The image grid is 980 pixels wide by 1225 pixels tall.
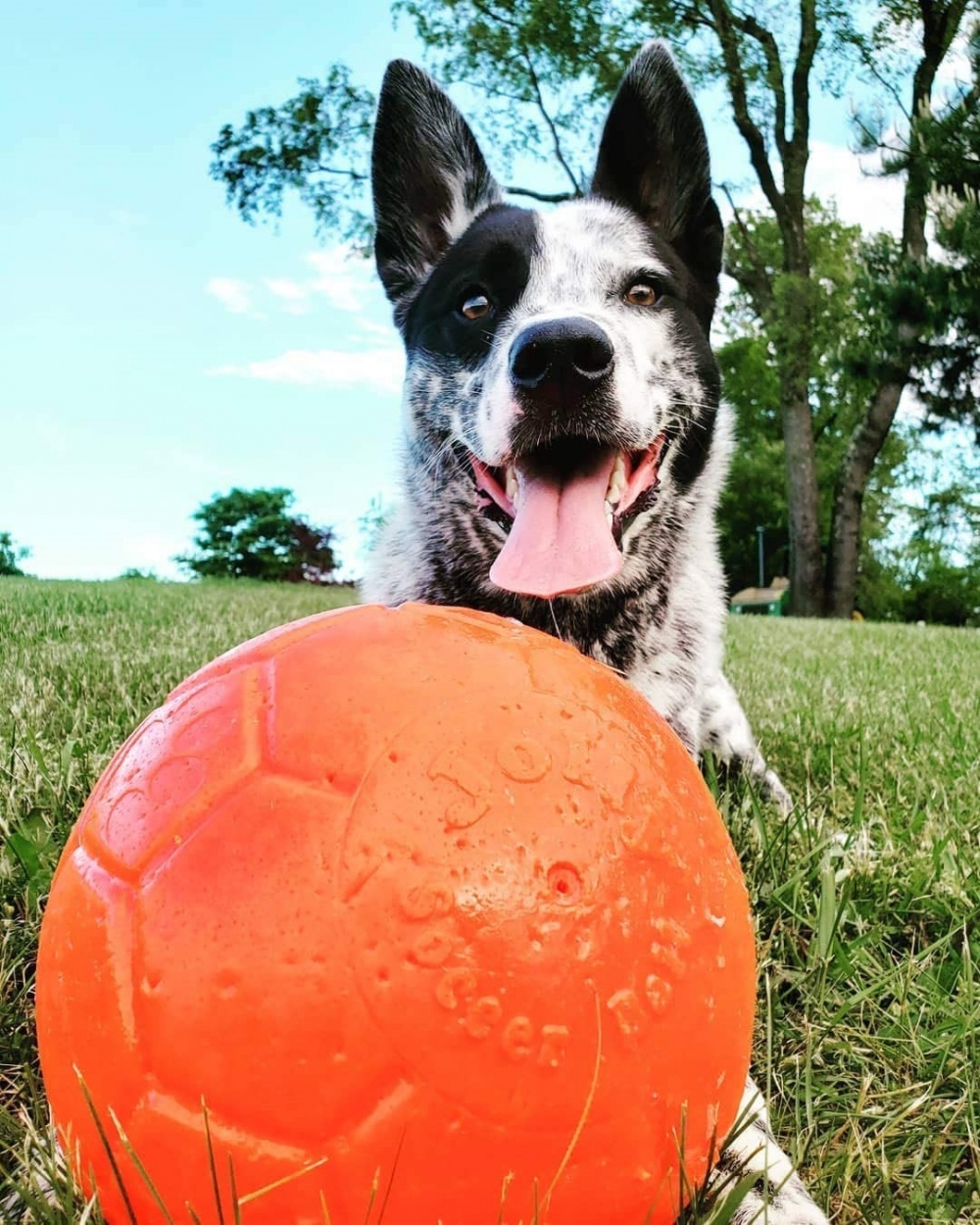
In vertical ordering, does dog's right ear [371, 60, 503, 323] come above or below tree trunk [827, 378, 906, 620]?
above

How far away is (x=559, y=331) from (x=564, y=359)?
0.23 feet

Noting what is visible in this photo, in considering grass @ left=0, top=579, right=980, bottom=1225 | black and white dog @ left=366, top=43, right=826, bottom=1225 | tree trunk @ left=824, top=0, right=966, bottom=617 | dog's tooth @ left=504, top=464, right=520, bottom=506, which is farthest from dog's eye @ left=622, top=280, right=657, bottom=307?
tree trunk @ left=824, top=0, right=966, bottom=617

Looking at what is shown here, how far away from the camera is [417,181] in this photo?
330 centimetres

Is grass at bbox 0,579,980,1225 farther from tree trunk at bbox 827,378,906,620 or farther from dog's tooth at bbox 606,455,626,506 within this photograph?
tree trunk at bbox 827,378,906,620

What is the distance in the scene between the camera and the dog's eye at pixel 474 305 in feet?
9.29

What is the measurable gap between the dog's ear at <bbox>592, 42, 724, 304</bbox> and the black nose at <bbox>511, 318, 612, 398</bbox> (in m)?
0.97

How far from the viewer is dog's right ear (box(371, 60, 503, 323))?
3.16 meters

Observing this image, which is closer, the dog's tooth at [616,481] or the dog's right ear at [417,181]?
the dog's tooth at [616,481]

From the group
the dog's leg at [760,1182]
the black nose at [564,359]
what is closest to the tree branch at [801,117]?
the black nose at [564,359]

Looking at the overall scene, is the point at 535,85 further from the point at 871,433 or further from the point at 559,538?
the point at 559,538

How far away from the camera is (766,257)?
23953mm

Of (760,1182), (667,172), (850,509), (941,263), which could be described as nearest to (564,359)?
(667,172)

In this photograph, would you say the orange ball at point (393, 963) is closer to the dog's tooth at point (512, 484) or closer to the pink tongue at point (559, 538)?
the pink tongue at point (559, 538)

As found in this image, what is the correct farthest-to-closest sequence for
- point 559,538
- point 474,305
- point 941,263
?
point 941,263 → point 474,305 → point 559,538
